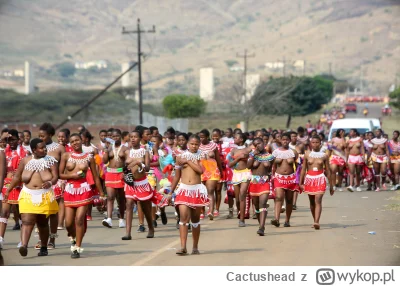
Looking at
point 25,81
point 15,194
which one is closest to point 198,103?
point 25,81

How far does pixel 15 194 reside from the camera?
15039 millimetres

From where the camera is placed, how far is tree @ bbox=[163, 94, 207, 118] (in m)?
98.0

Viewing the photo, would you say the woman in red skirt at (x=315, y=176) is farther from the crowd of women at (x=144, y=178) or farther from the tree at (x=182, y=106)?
the tree at (x=182, y=106)

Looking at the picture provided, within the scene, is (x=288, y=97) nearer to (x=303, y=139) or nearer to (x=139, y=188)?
(x=303, y=139)

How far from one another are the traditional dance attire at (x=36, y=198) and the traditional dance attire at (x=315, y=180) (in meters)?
5.73

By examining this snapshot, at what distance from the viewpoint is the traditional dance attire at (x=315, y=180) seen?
1617cm

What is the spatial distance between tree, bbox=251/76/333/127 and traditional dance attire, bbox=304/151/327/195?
61989 millimetres

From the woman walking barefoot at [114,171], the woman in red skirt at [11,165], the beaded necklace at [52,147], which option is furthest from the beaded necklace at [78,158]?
the woman walking barefoot at [114,171]

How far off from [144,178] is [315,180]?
3.46m

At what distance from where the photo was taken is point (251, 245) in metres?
13.9

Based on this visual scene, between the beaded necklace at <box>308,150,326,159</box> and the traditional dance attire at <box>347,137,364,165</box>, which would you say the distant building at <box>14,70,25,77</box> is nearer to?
the traditional dance attire at <box>347,137,364,165</box>
